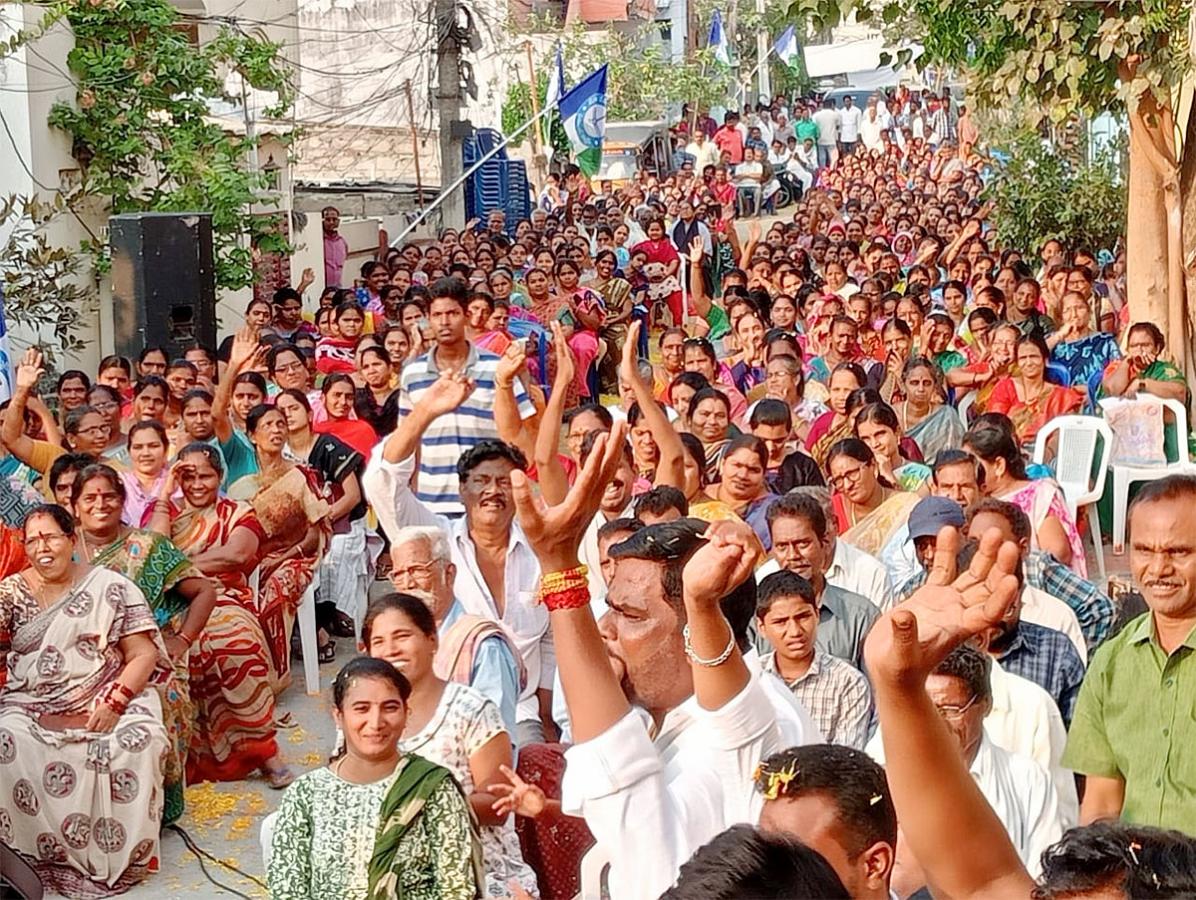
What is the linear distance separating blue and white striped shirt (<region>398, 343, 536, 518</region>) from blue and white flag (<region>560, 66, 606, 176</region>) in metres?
12.4

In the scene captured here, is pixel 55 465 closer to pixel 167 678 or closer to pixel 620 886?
pixel 167 678

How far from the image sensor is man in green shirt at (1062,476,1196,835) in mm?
3533

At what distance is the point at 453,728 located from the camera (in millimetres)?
4508

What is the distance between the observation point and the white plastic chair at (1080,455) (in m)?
9.18

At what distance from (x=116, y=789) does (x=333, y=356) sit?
5740mm

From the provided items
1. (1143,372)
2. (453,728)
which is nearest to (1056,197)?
(1143,372)

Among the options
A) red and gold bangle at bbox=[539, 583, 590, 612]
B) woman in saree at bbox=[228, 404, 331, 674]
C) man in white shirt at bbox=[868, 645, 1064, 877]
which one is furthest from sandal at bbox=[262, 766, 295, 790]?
red and gold bangle at bbox=[539, 583, 590, 612]

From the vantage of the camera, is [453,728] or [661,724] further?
[453,728]

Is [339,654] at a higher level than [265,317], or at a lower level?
lower

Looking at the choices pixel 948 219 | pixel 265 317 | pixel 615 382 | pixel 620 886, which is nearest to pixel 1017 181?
pixel 948 219

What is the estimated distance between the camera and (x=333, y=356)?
11.5 meters

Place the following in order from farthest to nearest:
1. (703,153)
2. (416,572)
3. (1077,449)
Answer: (703,153), (1077,449), (416,572)

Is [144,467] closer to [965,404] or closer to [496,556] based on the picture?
[496,556]

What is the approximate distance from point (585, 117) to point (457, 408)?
13326 millimetres
